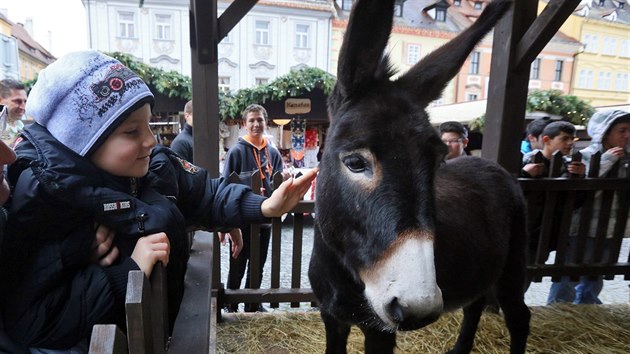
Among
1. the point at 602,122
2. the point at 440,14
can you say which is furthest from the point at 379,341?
the point at 440,14

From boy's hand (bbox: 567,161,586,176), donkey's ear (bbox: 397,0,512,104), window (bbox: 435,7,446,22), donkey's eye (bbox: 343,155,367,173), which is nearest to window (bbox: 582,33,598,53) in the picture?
window (bbox: 435,7,446,22)

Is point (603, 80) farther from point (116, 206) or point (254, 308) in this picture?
point (116, 206)

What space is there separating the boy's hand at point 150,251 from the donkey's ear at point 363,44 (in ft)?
2.80

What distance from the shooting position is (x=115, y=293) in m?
1.12

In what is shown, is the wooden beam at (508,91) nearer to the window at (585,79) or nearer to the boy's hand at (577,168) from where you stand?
the boy's hand at (577,168)

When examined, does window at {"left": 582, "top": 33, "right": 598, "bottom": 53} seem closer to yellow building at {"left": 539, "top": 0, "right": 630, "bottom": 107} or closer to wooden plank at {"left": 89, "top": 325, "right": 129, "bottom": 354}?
yellow building at {"left": 539, "top": 0, "right": 630, "bottom": 107}

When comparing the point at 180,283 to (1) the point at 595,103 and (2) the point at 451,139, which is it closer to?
(2) the point at 451,139

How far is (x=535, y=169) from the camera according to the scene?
3664mm

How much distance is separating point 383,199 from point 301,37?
93.3 ft

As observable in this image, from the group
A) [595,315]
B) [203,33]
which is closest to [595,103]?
[595,315]

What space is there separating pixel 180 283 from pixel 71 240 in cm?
46

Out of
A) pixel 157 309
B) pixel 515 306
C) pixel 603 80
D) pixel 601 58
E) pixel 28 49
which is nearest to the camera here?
pixel 157 309

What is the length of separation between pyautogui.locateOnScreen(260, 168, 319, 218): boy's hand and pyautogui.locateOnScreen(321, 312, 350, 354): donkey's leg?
0.73 metres

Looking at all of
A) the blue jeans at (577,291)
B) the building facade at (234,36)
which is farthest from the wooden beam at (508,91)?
the building facade at (234,36)
